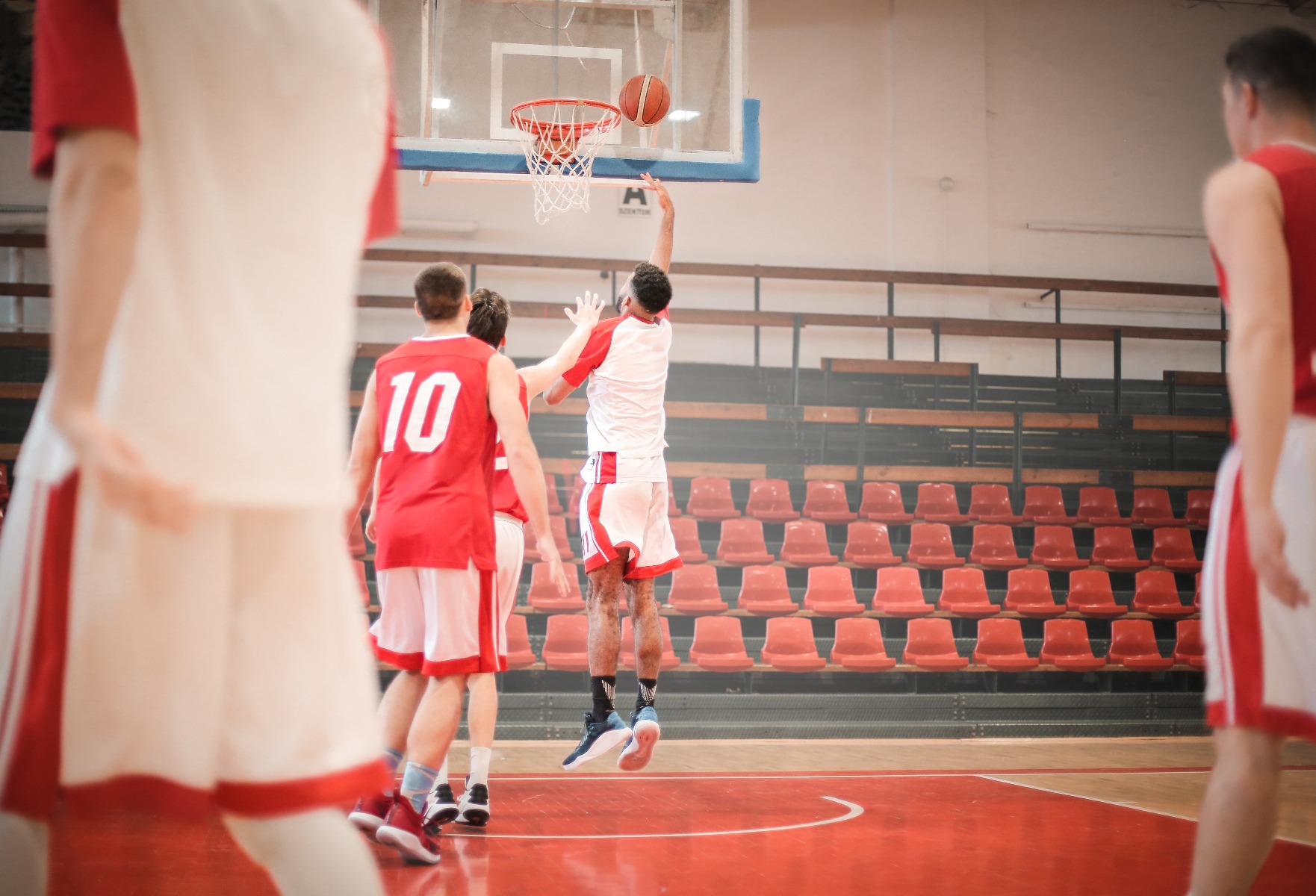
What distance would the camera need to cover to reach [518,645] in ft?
25.4

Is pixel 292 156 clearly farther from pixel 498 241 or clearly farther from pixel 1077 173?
pixel 1077 173

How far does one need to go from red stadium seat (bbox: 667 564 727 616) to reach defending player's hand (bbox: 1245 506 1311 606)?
6893 mm

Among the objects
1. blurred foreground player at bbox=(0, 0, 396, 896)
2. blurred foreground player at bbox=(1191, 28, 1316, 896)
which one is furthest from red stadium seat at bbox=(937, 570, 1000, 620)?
blurred foreground player at bbox=(0, 0, 396, 896)

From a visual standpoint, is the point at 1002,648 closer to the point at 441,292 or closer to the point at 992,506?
the point at 992,506

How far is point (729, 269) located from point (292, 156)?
1142 cm

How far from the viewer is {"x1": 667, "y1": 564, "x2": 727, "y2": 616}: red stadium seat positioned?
862 cm

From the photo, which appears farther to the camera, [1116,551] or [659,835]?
[1116,551]

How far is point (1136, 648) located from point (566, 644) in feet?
15.1

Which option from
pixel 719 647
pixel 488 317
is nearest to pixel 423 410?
pixel 488 317

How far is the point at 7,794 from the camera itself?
123 centimetres

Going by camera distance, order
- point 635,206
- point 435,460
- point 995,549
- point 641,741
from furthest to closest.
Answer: point 635,206, point 995,549, point 641,741, point 435,460

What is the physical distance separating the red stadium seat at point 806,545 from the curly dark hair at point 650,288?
4894 millimetres

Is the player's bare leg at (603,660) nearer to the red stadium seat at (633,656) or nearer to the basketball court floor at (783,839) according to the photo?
the basketball court floor at (783,839)

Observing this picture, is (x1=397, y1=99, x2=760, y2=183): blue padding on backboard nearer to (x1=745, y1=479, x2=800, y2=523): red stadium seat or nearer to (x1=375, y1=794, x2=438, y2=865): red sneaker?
(x1=375, y1=794, x2=438, y2=865): red sneaker
